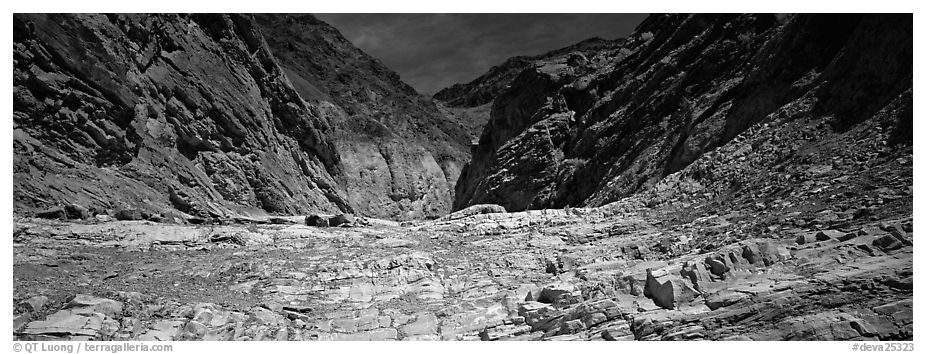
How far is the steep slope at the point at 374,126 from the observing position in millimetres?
49344

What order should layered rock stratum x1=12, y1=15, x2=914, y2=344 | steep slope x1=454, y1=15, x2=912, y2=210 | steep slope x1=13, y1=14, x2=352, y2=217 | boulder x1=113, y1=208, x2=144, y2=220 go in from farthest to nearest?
1. steep slope x1=13, y1=14, x2=352, y2=217
2. steep slope x1=454, y1=15, x2=912, y2=210
3. boulder x1=113, y1=208, x2=144, y2=220
4. layered rock stratum x1=12, y1=15, x2=914, y2=344

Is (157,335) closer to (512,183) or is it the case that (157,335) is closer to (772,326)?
(772,326)

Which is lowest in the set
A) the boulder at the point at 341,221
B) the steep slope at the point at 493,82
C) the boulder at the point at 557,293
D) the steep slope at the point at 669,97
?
the boulder at the point at 557,293

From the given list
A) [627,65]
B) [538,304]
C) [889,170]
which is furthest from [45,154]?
[627,65]

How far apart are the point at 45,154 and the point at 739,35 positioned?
27.8 m

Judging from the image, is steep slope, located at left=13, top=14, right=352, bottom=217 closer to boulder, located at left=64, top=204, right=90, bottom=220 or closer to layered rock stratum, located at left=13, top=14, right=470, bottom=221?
layered rock stratum, located at left=13, top=14, right=470, bottom=221

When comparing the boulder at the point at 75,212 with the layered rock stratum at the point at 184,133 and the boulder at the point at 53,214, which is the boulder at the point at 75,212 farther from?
the boulder at the point at 53,214

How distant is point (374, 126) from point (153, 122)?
1177 inches

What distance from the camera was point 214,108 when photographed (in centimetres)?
3123

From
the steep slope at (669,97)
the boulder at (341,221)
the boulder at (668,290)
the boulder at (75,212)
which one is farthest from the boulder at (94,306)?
the steep slope at (669,97)

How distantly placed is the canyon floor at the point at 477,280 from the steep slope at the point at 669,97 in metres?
6.21

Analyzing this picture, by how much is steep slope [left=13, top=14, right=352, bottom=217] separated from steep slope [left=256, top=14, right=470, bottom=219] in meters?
8.81

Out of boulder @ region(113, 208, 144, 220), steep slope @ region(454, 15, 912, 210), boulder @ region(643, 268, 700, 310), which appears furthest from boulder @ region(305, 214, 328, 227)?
boulder @ region(643, 268, 700, 310)

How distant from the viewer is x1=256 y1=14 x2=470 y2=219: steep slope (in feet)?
162
